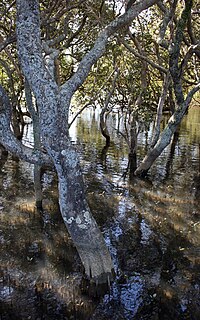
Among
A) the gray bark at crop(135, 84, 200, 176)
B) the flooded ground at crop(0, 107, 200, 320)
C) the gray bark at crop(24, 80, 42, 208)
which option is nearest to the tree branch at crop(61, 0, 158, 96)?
the gray bark at crop(24, 80, 42, 208)

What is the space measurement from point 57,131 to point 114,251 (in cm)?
333

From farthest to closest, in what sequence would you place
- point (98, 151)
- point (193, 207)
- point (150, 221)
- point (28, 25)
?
point (98, 151) < point (193, 207) < point (150, 221) < point (28, 25)

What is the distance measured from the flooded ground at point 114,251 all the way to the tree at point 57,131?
0.62 meters

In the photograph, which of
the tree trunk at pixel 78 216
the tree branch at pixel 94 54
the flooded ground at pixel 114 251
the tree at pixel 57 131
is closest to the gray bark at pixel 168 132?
the flooded ground at pixel 114 251

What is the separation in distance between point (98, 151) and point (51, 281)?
13.1 meters

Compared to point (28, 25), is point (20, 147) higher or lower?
lower

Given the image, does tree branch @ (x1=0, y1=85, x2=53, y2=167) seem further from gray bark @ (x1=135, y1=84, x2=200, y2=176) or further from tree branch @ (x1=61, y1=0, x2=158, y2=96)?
gray bark @ (x1=135, y1=84, x2=200, y2=176)

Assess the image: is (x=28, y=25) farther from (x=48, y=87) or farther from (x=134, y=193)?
(x=134, y=193)

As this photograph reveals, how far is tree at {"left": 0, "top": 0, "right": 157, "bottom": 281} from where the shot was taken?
15.3 feet

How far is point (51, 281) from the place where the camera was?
5.63 meters

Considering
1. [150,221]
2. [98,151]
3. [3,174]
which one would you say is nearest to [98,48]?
[150,221]

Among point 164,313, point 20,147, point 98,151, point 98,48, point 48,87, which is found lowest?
point 164,313

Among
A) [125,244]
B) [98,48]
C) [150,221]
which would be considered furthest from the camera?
[150,221]

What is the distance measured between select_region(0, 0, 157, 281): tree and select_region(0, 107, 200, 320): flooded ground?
0.62 metres
